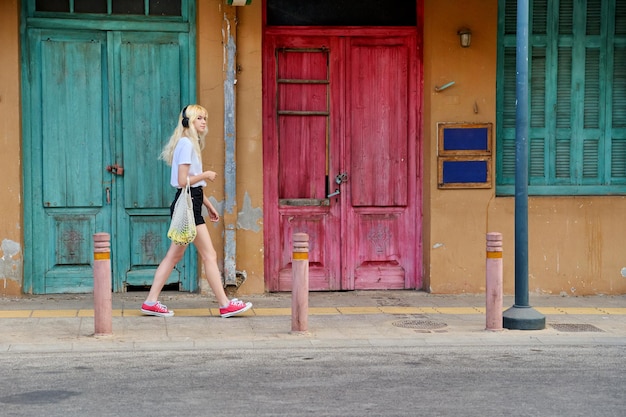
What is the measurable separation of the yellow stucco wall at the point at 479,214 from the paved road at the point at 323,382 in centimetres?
287

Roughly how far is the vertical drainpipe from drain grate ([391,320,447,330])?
218cm

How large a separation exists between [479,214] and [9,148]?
17.0ft

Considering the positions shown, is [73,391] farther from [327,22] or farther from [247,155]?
[327,22]

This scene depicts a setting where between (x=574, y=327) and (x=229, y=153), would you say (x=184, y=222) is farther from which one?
(x=574, y=327)

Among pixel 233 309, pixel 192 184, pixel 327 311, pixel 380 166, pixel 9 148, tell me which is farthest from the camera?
pixel 380 166

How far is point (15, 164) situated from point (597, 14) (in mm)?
6785

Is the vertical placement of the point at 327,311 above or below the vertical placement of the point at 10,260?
below

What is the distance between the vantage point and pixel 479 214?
38.7 feet

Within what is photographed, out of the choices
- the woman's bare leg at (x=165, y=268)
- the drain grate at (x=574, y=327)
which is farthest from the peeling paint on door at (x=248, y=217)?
the drain grate at (x=574, y=327)

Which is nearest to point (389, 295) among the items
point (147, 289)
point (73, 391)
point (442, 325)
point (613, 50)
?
point (442, 325)

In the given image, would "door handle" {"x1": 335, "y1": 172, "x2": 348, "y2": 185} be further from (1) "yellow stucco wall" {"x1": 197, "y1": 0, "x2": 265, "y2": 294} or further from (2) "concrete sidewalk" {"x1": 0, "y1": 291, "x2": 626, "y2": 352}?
(2) "concrete sidewalk" {"x1": 0, "y1": 291, "x2": 626, "y2": 352}

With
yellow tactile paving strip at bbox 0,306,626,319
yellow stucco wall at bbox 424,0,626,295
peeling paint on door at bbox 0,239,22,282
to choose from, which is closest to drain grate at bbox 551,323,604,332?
yellow tactile paving strip at bbox 0,306,626,319

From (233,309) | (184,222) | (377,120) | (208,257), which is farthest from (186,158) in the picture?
(377,120)

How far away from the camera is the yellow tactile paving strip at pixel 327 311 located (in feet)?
33.2
